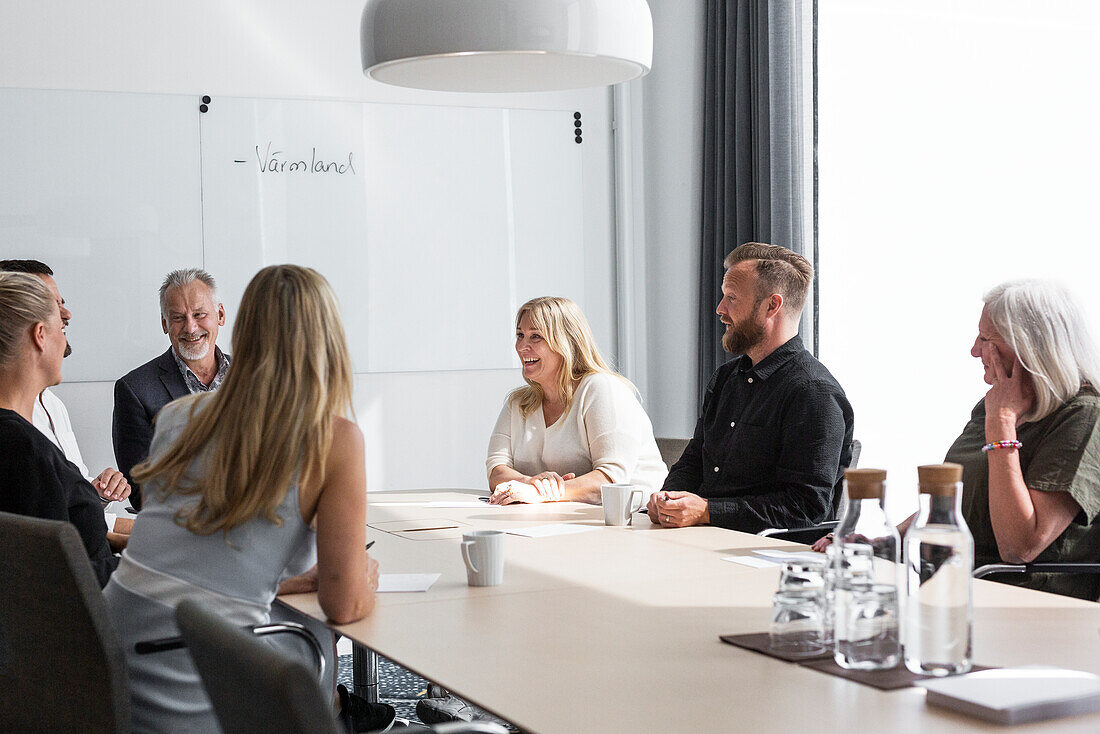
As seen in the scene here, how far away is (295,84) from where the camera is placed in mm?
5445

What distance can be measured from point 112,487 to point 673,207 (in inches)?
125

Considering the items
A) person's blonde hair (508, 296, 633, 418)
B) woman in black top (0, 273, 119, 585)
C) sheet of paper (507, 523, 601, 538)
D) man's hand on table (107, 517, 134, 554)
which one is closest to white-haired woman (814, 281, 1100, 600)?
sheet of paper (507, 523, 601, 538)

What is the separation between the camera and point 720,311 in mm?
3674

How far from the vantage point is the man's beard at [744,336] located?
359 centimetres

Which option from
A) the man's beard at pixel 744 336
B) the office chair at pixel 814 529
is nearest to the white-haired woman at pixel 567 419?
the man's beard at pixel 744 336

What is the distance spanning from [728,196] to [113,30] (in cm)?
282

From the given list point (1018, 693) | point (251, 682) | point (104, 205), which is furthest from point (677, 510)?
point (104, 205)

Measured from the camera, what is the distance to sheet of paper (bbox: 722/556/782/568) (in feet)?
8.17

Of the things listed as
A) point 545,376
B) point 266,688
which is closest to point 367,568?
point 266,688

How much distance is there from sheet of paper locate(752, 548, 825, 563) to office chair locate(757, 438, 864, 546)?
1.27 feet

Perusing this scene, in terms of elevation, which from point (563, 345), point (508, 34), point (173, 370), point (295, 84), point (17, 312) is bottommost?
point (173, 370)

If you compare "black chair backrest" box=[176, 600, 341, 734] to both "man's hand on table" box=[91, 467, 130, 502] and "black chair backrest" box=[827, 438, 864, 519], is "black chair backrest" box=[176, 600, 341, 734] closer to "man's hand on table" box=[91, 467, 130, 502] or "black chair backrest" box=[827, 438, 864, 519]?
"black chair backrest" box=[827, 438, 864, 519]

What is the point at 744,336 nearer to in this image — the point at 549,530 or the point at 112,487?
the point at 549,530

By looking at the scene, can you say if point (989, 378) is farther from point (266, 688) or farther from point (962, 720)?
point (266, 688)
